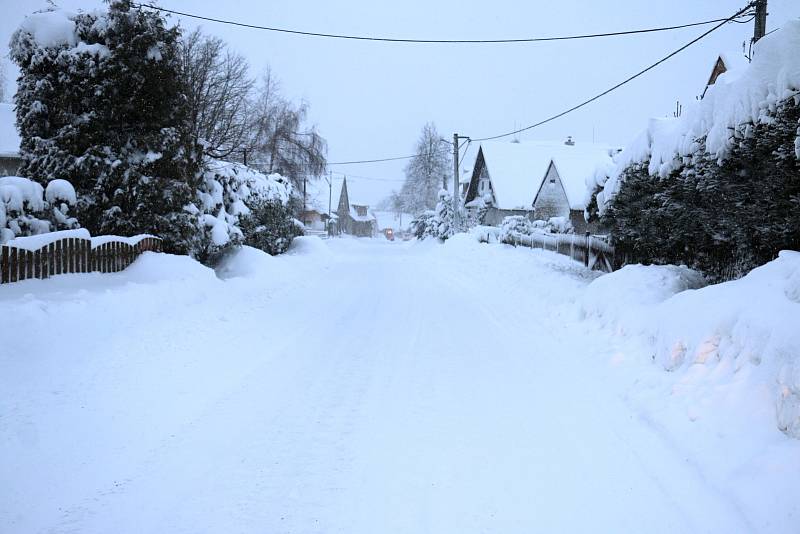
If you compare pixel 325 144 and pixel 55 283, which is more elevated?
pixel 325 144

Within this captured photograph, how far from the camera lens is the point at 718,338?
18.9ft

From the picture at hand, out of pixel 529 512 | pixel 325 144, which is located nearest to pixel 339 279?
pixel 529 512

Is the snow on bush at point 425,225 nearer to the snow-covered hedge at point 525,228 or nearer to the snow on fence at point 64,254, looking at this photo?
the snow-covered hedge at point 525,228

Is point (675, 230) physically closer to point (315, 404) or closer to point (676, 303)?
point (676, 303)

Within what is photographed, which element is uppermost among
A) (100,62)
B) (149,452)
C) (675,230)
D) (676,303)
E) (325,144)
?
(325,144)

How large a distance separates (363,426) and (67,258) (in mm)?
6256

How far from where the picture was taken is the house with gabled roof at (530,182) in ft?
118

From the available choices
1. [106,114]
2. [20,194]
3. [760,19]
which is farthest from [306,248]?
[760,19]

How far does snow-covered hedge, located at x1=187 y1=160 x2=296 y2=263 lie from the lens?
13.7 metres

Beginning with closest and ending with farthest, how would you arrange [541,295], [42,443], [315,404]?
[42,443] → [315,404] → [541,295]

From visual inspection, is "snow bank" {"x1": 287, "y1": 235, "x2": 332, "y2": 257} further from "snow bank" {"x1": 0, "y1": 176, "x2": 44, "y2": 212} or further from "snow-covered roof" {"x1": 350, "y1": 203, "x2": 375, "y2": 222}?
"snow-covered roof" {"x1": 350, "y1": 203, "x2": 375, "y2": 222}

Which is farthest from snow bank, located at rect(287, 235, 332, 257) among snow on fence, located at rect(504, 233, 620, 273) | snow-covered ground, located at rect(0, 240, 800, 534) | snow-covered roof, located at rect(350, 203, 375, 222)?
snow-covered roof, located at rect(350, 203, 375, 222)

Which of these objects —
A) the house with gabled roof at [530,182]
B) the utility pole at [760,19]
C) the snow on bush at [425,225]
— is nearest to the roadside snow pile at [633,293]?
the utility pole at [760,19]

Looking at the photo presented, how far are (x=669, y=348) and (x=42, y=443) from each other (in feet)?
21.9
